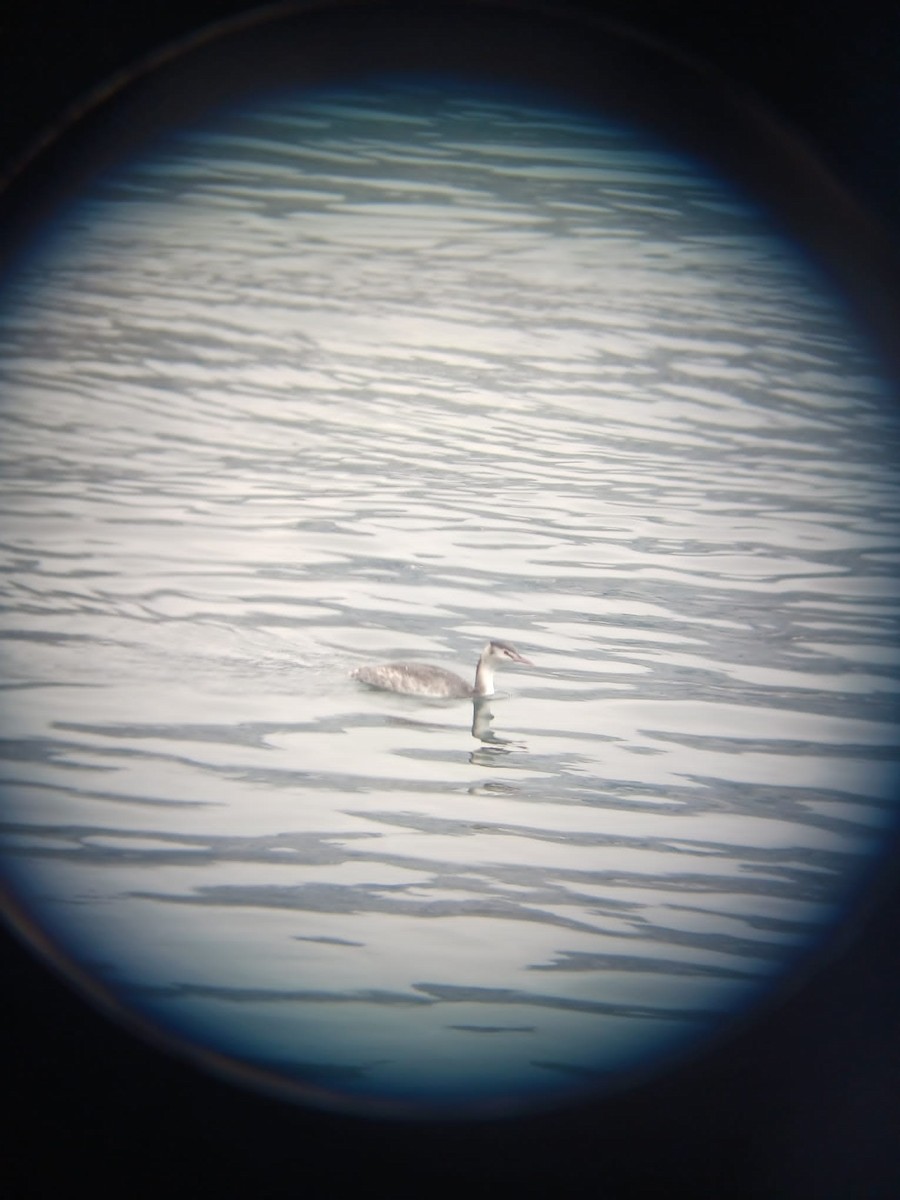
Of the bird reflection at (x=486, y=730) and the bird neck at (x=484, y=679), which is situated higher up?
the bird neck at (x=484, y=679)

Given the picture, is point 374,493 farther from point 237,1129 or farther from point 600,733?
point 237,1129

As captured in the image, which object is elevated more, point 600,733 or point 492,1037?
point 600,733

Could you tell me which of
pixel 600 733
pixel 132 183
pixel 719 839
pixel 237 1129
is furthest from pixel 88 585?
pixel 132 183

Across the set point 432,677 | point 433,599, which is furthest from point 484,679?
point 433,599

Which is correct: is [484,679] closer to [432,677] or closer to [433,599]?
[432,677]

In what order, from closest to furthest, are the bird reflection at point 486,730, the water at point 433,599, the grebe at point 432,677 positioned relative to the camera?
the water at point 433,599 < the bird reflection at point 486,730 < the grebe at point 432,677

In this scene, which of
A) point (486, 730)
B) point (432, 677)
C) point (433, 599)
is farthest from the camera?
point (433, 599)
